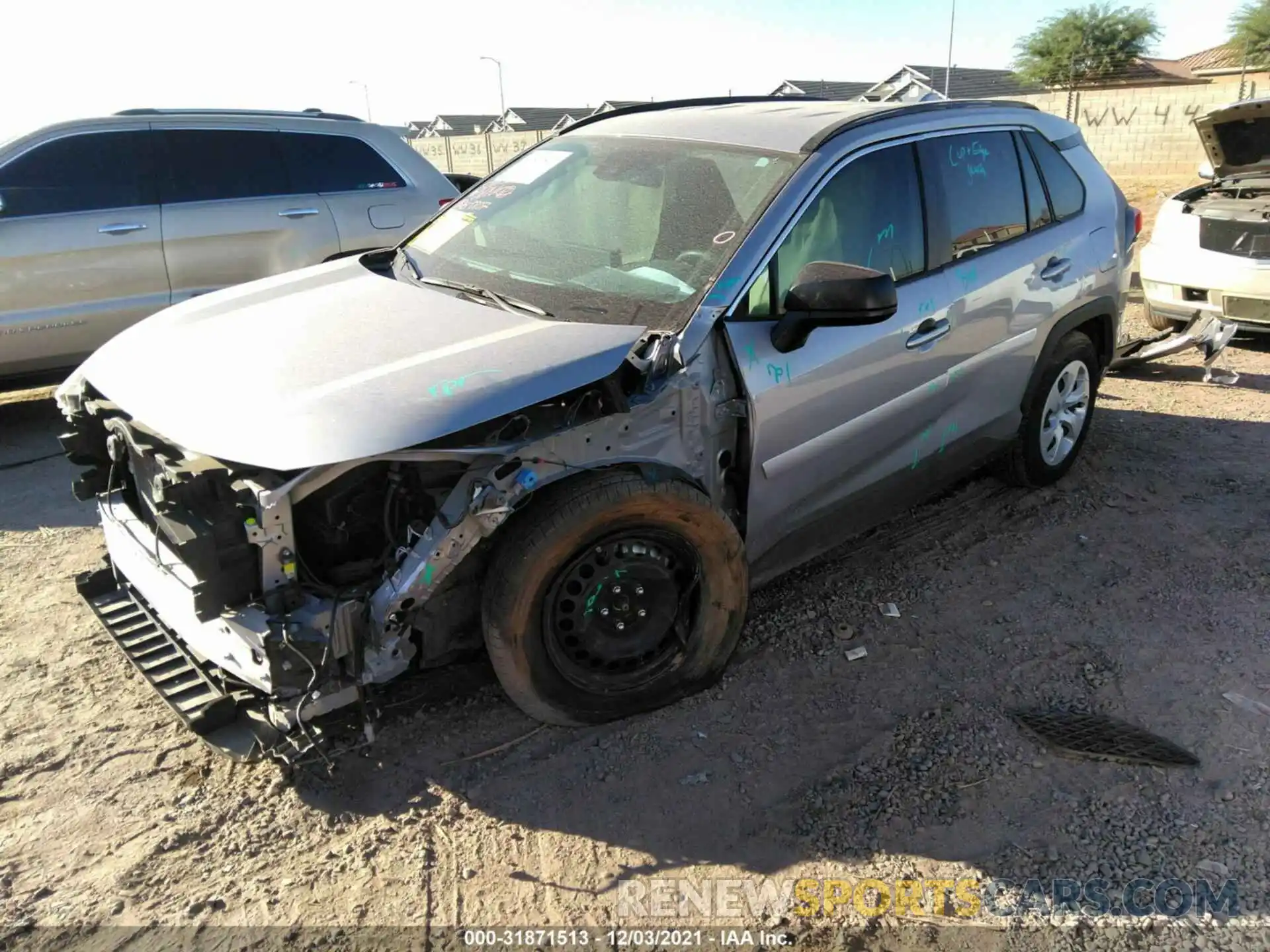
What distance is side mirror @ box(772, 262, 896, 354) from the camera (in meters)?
2.86

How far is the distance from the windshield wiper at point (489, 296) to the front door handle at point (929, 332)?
1479mm

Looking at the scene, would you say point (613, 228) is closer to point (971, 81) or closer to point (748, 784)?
point (748, 784)

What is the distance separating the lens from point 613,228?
3.44m

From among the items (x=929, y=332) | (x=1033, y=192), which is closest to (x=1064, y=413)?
(x=1033, y=192)

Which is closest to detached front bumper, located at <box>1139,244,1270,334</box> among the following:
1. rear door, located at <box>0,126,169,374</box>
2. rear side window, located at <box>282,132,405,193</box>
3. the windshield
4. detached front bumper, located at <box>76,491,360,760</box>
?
the windshield

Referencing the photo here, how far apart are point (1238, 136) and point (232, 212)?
26.3ft

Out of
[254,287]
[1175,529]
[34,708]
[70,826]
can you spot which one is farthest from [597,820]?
[1175,529]

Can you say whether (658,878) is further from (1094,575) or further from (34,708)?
(1094,575)

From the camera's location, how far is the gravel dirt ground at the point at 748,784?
2.43 m

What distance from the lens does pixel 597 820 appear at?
269 centimetres

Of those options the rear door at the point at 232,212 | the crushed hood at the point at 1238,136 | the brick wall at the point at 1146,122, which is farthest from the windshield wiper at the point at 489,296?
the brick wall at the point at 1146,122

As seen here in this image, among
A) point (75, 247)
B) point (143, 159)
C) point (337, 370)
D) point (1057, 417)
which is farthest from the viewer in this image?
point (143, 159)

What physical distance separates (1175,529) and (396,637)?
3892 mm

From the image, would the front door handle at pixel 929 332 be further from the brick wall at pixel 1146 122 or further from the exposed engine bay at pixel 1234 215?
the brick wall at pixel 1146 122
